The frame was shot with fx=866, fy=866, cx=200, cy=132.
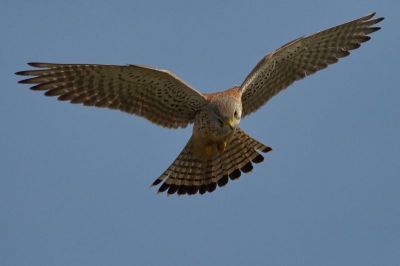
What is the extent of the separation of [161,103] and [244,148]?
139 cm

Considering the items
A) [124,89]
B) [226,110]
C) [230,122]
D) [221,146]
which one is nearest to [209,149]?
[221,146]

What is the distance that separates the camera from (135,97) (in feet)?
39.0

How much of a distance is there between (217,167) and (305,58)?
2.02 m

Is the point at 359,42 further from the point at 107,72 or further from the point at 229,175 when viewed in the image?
the point at 107,72

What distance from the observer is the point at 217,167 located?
489 inches

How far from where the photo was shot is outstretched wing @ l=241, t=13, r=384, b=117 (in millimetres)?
12234

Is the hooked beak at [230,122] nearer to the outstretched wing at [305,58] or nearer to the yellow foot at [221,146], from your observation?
the yellow foot at [221,146]

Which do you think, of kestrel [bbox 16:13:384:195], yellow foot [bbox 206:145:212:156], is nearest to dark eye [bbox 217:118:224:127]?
kestrel [bbox 16:13:384:195]

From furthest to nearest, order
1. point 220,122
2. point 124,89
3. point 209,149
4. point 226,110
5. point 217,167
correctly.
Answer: point 217,167
point 209,149
point 124,89
point 220,122
point 226,110

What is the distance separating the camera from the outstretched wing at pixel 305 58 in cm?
1223

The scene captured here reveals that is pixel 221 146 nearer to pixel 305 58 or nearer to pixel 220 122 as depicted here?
pixel 220 122

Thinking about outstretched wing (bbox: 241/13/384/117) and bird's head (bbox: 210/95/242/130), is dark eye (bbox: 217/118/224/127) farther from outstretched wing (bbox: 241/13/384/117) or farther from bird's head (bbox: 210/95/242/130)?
outstretched wing (bbox: 241/13/384/117)

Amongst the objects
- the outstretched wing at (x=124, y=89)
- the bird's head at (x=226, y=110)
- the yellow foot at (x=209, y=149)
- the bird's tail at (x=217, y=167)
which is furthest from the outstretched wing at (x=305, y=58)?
the outstretched wing at (x=124, y=89)

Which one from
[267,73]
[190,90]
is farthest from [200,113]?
[267,73]
